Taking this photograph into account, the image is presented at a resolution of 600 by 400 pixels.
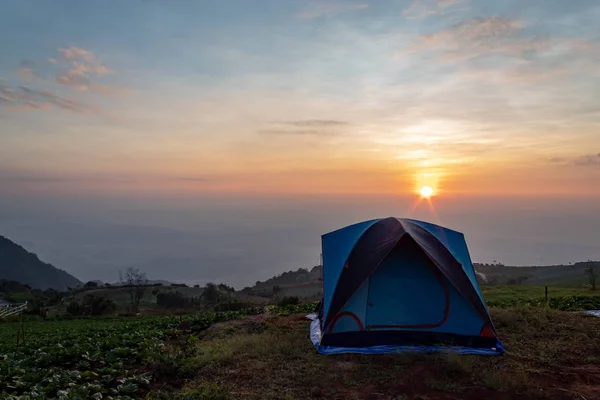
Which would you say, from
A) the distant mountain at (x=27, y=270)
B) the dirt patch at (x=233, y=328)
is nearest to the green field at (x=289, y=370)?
the dirt patch at (x=233, y=328)

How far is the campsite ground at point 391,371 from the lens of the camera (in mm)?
7891

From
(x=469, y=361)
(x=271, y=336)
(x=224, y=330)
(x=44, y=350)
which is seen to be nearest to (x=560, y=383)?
(x=469, y=361)

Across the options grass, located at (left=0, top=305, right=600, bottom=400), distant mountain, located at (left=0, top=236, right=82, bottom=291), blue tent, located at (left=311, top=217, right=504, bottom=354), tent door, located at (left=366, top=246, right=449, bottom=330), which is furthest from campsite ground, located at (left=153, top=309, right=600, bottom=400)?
distant mountain, located at (left=0, top=236, right=82, bottom=291)

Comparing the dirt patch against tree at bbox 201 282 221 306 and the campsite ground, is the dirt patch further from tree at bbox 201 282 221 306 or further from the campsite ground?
tree at bbox 201 282 221 306

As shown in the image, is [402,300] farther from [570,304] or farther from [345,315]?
[570,304]

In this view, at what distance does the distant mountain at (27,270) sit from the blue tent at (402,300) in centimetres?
13065

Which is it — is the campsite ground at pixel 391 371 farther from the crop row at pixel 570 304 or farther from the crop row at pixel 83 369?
the crop row at pixel 570 304

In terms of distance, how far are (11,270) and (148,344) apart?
5680 inches

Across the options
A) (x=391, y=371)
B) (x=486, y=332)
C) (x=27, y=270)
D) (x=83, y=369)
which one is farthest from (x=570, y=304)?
(x=27, y=270)

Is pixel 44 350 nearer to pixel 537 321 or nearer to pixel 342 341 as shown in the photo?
pixel 342 341

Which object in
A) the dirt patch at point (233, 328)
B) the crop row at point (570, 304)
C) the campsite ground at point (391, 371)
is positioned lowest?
the campsite ground at point (391, 371)

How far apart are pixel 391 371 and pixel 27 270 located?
15071cm

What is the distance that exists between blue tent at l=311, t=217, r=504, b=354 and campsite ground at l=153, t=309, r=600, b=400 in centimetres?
57

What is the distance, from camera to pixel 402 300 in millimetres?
10914
